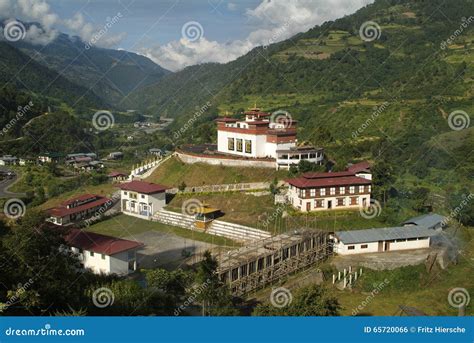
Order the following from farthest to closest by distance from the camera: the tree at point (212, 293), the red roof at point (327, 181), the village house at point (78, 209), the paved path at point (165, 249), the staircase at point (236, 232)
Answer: the village house at point (78, 209), the red roof at point (327, 181), the staircase at point (236, 232), the paved path at point (165, 249), the tree at point (212, 293)

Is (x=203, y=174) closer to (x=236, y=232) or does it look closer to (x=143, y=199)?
(x=143, y=199)

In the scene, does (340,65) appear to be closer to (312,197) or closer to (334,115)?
(334,115)

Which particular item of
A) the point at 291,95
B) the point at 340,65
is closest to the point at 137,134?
the point at 291,95

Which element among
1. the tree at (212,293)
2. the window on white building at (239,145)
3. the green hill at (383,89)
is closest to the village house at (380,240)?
the green hill at (383,89)

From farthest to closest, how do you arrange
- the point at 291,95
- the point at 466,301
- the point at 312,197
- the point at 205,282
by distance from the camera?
the point at 291,95, the point at 312,197, the point at 466,301, the point at 205,282

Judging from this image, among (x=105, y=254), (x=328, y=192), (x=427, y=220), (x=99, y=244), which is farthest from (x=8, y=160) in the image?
(x=427, y=220)

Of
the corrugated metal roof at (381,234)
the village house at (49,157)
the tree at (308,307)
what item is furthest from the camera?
the village house at (49,157)

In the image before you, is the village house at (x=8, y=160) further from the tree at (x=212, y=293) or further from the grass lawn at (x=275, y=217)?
the tree at (x=212, y=293)
